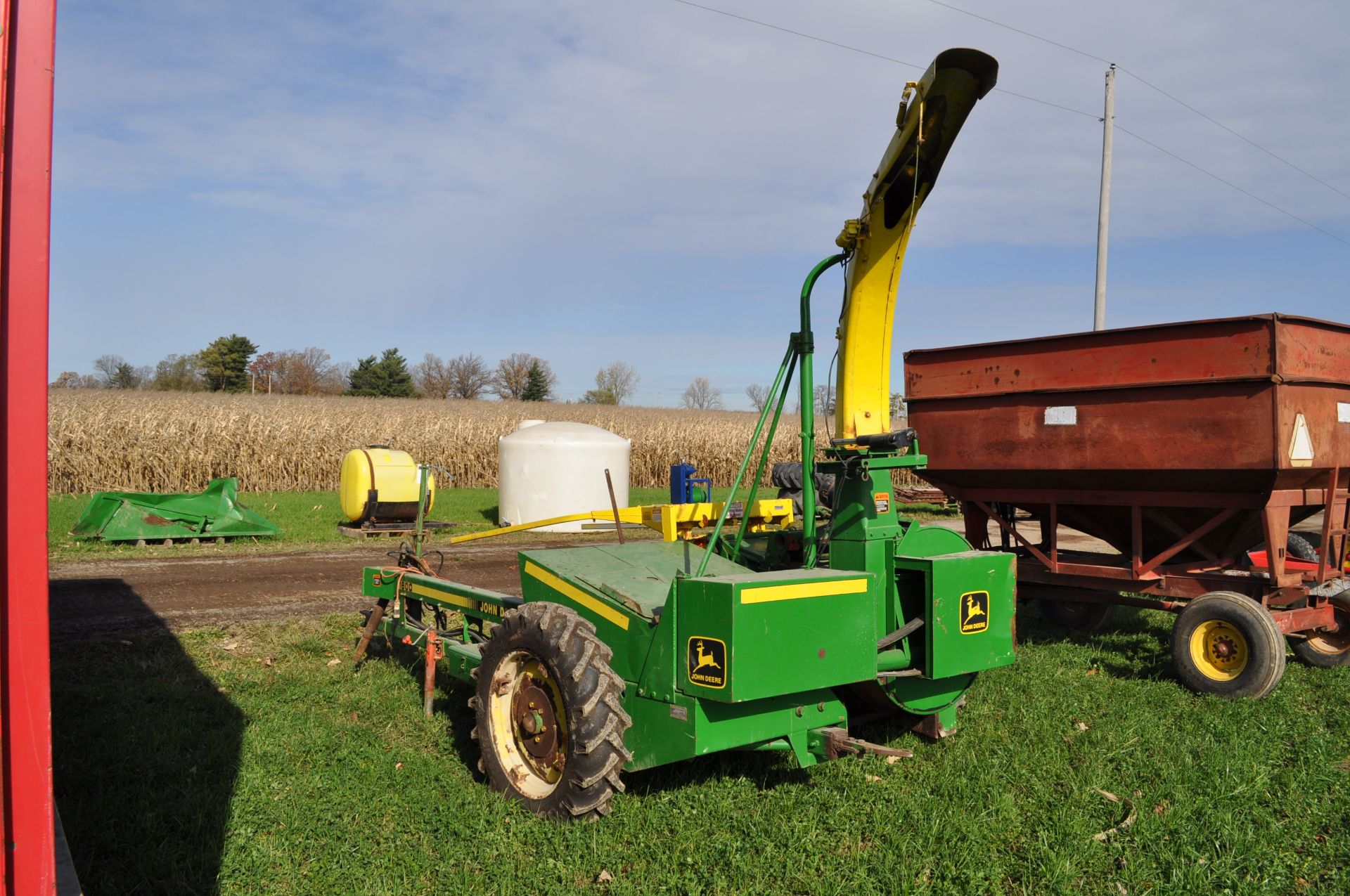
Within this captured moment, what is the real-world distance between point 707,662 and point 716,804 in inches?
38.3

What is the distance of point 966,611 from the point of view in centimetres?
482

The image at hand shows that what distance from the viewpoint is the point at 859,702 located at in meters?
5.27

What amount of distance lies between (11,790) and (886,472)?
13.2 ft

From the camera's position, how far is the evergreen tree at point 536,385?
73312mm

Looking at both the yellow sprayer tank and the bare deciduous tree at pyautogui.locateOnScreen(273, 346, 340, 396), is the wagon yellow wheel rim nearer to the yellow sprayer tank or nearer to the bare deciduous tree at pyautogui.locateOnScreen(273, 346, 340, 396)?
the yellow sprayer tank

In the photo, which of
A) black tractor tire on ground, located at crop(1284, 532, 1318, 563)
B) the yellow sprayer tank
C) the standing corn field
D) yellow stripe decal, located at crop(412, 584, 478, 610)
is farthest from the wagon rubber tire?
the standing corn field

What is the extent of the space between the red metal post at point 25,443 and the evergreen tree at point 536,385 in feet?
235

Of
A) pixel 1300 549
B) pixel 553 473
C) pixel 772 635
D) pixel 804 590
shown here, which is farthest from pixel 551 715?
pixel 553 473

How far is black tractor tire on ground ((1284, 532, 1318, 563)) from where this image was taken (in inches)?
348

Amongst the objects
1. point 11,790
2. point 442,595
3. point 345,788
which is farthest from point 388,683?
point 11,790

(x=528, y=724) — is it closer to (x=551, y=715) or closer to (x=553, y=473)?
(x=551, y=715)

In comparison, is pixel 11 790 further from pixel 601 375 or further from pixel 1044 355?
pixel 601 375

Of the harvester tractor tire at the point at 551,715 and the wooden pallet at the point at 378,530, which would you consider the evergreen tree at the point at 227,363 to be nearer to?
the wooden pallet at the point at 378,530

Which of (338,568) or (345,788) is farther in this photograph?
(338,568)
